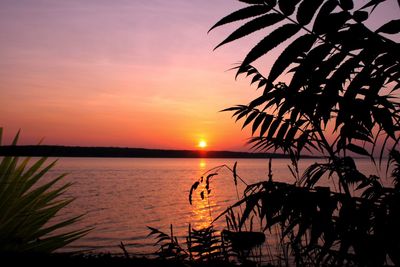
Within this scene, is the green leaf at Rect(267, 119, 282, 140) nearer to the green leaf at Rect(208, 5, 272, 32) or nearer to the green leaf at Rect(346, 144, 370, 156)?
the green leaf at Rect(346, 144, 370, 156)

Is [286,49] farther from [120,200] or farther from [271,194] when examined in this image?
[120,200]

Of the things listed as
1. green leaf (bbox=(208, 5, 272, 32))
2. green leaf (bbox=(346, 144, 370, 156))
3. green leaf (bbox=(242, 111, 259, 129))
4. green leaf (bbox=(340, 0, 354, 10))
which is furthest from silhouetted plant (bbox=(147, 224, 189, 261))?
green leaf (bbox=(340, 0, 354, 10))

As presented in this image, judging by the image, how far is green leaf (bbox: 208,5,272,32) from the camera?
1.32 meters

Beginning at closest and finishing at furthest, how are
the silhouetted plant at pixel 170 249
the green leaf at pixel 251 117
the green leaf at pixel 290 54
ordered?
the green leaf at pixel 290 54, the green leaf at pixel 251 117, the silhouetted plant at pixel 170 249

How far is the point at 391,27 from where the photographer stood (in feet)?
4.50

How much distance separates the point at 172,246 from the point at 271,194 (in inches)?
108

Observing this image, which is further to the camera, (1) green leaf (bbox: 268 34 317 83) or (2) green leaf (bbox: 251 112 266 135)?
(2) green leaf (bbox: 251 112 266 135)

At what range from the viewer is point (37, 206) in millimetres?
4566

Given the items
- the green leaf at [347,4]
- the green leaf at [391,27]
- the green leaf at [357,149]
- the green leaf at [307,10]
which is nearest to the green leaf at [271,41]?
the green leaf at [307,10]

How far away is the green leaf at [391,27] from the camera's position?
136 cm

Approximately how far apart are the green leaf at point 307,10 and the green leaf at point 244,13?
0.13m

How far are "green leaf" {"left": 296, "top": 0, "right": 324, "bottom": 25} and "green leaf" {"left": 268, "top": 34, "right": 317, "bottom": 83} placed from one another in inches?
2.2

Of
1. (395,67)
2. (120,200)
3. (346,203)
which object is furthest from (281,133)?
(120,200)

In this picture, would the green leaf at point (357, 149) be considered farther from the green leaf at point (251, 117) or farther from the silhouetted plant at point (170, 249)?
the silhouetted plant at point (170, 249)
